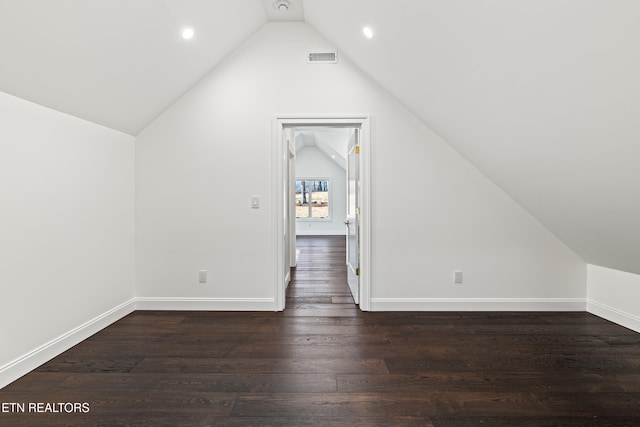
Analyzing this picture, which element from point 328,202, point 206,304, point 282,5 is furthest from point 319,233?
point 282,5

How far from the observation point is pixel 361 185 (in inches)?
123

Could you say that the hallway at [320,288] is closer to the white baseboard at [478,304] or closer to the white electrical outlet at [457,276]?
the white baseboard at [478,304]

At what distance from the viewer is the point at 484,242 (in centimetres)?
309

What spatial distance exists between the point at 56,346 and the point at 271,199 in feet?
6.62

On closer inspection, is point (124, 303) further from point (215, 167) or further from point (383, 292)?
point (383, 292)

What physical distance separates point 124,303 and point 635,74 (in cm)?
392

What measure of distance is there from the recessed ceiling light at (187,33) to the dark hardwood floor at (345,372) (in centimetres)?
251

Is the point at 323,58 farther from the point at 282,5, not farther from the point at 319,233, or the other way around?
the point at 319,233

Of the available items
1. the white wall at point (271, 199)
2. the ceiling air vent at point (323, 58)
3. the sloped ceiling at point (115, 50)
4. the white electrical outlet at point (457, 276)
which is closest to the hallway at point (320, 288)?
the white wall at point (271, 199)

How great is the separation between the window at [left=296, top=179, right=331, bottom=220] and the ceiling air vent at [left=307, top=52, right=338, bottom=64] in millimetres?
7723

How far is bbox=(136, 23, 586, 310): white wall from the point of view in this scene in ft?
10.1

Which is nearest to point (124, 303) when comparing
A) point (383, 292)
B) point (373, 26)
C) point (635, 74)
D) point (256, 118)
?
point (256, 118)

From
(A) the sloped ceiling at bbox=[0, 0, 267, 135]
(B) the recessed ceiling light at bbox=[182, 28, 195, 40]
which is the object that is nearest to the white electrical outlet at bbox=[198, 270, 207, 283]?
(A) the sloped ceiling at bbox=[0, 0, 267, 135]

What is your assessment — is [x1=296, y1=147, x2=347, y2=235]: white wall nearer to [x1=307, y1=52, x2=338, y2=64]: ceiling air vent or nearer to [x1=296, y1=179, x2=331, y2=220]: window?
[x1=296, y1=179, x2=331, y2=220]: window
